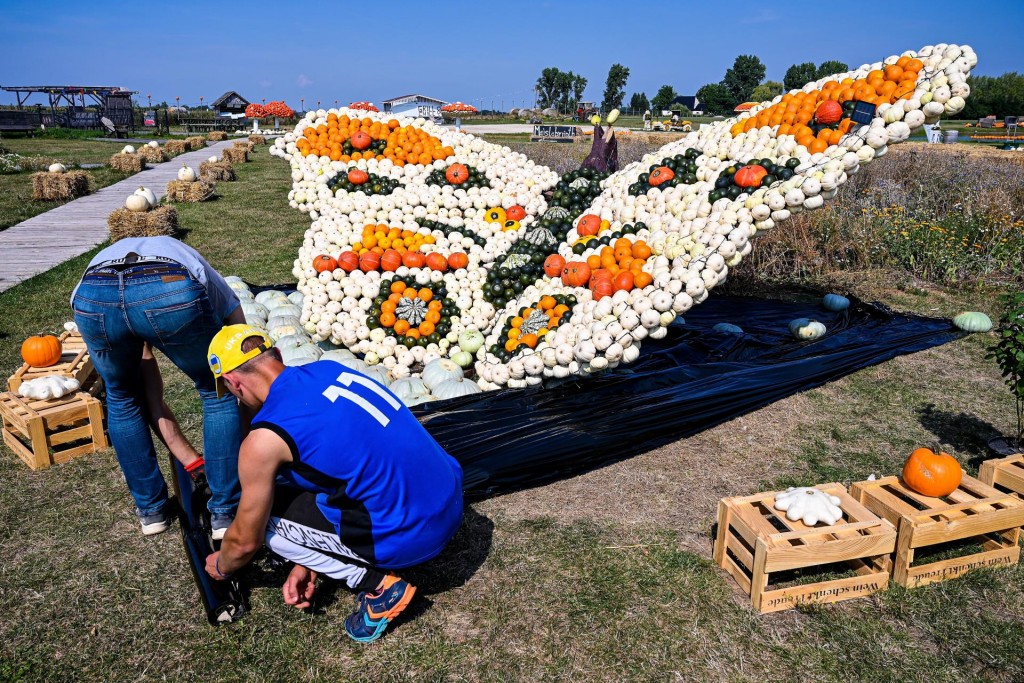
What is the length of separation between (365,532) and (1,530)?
2.56 meters

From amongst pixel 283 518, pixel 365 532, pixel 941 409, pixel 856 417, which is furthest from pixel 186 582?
pixel 941 409

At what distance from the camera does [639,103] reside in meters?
109

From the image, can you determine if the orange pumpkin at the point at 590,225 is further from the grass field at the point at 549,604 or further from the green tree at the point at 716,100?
the green tree at the point at 716,100

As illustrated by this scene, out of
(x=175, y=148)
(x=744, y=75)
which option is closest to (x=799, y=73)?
(x=744, y=75)

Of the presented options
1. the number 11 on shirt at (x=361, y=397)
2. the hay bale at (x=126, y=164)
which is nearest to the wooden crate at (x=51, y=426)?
the number 11 on shirt at (x=361, y=397)

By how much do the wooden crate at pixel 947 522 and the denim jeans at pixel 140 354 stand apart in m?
3.44

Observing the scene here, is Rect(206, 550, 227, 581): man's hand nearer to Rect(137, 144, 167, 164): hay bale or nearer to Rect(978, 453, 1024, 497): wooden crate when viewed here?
Rect(978, 453, 1024, 497): wooden crate

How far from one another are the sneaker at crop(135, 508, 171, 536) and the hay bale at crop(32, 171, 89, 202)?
1558 centimetres

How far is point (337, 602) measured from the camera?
341 cm

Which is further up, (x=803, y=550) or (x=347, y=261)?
(x=347, y=261)

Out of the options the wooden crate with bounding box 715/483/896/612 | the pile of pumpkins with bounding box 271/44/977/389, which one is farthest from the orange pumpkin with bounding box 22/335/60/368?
the wooden crate with bounding box 715/483/896/612

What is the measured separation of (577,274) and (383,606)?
3213 millimetres

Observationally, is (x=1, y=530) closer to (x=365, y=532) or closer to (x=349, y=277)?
(x=365, y=532)

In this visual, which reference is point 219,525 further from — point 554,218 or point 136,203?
point 136,203
